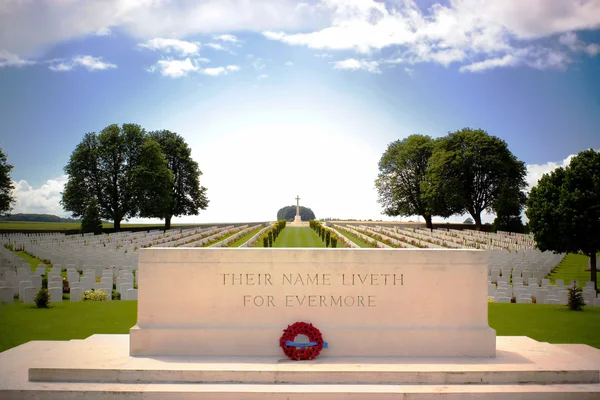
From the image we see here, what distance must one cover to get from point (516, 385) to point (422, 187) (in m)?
45.2

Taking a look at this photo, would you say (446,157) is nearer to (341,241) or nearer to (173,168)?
(341,241)

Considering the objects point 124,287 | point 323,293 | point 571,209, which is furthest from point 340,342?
point 571,209

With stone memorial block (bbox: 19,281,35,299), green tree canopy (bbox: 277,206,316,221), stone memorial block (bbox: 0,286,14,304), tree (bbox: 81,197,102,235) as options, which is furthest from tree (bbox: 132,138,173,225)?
green tree canopy (bbox: 277,206,316,221)

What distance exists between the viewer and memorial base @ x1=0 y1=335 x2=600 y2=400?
5395 mm

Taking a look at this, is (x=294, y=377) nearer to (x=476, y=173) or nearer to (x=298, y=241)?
(x=298, y=241)

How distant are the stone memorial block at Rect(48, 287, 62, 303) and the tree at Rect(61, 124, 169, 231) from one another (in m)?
33.6

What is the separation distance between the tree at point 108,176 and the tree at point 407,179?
84.4 feet

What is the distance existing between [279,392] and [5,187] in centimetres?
4141

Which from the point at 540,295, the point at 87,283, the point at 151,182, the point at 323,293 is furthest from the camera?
the point at 151,182

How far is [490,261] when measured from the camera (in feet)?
68.2

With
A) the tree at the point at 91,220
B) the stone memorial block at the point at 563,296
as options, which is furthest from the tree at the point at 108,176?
the stone memorial block at the point at 563,296

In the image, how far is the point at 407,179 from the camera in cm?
5419

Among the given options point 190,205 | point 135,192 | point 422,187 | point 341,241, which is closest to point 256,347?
point 341,241

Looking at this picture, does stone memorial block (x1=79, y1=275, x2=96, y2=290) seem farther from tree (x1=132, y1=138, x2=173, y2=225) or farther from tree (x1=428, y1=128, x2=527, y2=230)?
tree (x1=428, y1=128, x2=527, y2=230)
